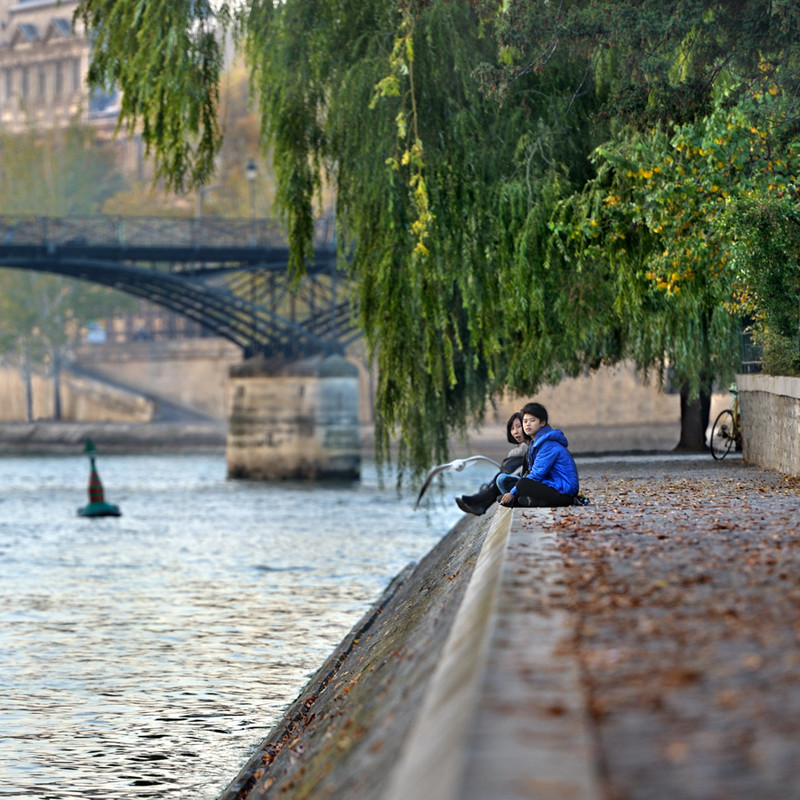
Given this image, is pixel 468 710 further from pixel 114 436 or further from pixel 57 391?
pixel 57 391

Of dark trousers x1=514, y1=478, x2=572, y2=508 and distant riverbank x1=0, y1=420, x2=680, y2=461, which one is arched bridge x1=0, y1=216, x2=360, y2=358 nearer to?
distant riverbank x1=0, y1=420, x2=680, y2=461

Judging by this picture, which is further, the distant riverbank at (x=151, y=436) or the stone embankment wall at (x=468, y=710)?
the distant riverbank at (x=151, y=436)

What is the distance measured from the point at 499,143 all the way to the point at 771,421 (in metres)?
3.91

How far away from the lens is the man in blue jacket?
34.3 feet

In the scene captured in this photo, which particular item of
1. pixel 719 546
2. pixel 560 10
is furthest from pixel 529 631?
pixel 560 10

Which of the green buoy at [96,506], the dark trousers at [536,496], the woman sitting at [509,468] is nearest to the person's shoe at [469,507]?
the woman sitting at [509,468]

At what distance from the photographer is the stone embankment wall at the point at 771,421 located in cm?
1397

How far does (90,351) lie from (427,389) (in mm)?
61837

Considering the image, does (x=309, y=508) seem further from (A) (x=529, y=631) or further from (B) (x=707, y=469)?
(A) (x=529, y=631)

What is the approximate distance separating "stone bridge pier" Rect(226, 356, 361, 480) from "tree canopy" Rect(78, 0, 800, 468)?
Result: 33391 millimetres

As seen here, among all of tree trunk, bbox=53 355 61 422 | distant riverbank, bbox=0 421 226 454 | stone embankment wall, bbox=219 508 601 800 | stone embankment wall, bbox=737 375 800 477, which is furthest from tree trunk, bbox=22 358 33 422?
stone embankment wall, bbox=219 508 601 800

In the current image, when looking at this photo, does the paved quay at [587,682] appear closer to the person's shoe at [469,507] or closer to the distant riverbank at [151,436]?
the person's shoe at [469,507]

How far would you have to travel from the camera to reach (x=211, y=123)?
15844mm

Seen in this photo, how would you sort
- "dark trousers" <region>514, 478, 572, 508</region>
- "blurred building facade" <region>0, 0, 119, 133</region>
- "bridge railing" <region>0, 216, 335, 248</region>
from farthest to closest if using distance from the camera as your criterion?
"blurred building facade" <region>0, 0, 119, 133</region> → "bridge railing" <region>0, 216, 335, 248</region> → "dark trousers" <region>514, 478, 572, 508</region>
